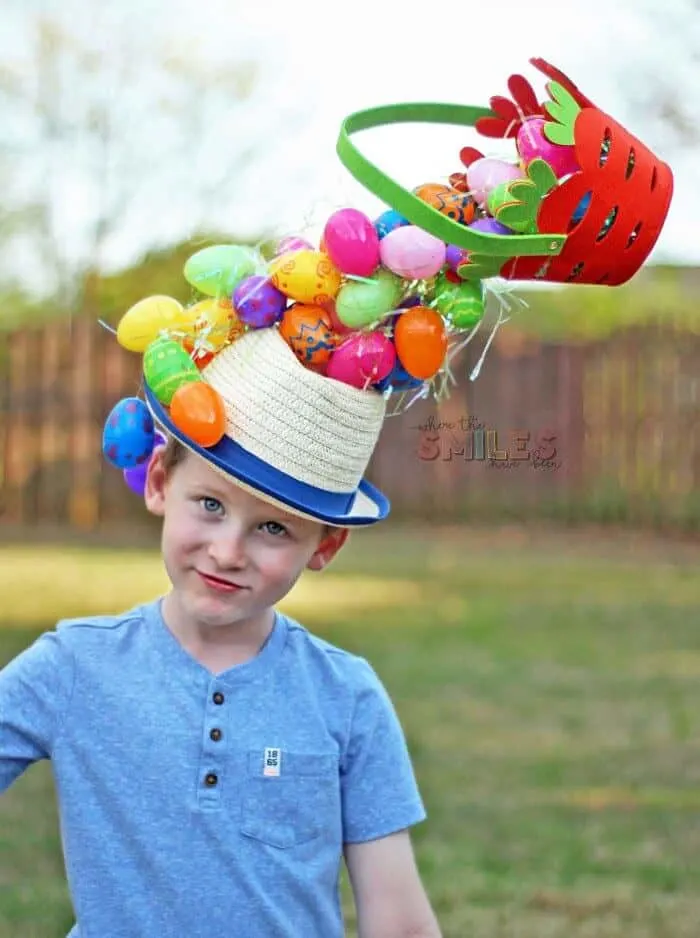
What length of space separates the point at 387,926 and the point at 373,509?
62 cm

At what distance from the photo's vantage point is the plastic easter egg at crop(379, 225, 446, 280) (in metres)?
2.27

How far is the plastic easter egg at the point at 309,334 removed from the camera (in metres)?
2.32

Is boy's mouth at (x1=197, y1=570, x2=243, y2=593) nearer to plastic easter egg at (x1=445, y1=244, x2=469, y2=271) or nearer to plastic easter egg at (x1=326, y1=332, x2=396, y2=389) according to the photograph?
plastic easter egg at (x1=326, y1=332, x2=396, y2=389)

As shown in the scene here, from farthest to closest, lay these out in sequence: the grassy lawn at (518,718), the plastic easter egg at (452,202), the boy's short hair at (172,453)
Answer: the grassy lawn at (518,718), the boy's short hair at (172,453), the plastic easter egg at (452,202)

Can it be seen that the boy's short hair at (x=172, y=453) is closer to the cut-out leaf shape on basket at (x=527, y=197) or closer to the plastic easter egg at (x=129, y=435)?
the plastic easter egg at (x=129, y=435)

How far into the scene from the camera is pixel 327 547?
2.48 m

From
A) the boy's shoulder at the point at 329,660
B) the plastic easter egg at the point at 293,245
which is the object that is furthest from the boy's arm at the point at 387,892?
the plastic easter egg at the point at 293,245

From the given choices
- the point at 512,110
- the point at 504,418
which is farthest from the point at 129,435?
the point at 504,418

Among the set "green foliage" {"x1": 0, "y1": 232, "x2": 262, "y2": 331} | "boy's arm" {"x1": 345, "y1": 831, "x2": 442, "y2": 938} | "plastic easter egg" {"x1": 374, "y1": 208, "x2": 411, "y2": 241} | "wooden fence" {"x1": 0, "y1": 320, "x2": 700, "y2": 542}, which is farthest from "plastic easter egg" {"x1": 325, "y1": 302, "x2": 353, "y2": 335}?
"green foliage" {"x1": 0, "y1": 232, "x2": 262, "y2": 331}

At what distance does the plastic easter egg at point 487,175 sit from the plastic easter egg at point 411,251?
9 centimetres

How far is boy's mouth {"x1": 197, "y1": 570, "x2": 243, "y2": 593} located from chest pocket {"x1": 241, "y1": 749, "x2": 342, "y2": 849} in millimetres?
241

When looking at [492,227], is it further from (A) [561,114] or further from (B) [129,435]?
(B) [129,435]

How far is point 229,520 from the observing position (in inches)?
91.8

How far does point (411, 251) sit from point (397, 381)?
231 millimetres
